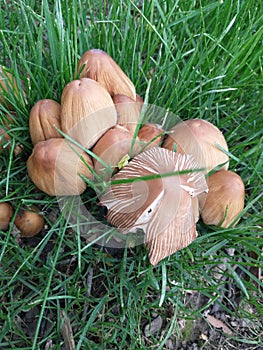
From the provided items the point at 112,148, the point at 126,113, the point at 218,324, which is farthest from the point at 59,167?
the point at 218,324

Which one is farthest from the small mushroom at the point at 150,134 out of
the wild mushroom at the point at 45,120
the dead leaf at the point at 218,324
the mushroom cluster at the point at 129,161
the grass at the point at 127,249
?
the dead leaf at the point at 218,324

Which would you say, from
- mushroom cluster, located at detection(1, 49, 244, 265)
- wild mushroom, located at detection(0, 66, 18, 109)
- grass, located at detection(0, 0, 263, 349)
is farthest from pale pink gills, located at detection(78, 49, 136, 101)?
wild mushroom, located at detection(0, 66, 18, 109)

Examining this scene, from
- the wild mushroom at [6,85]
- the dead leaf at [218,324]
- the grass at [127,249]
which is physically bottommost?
the dead leaf at [218,324]

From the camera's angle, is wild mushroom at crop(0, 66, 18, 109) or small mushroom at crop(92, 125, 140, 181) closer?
small mushroom at crop(92, 125, 140, 181)

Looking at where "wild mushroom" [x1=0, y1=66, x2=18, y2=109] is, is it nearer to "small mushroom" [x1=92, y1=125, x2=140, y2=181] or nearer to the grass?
the grass

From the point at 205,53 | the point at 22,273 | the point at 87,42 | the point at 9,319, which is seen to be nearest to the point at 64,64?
the point at 87,42

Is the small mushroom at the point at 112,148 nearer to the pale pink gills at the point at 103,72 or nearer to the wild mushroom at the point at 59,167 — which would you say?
the wild mushroom at the point at 59,167
